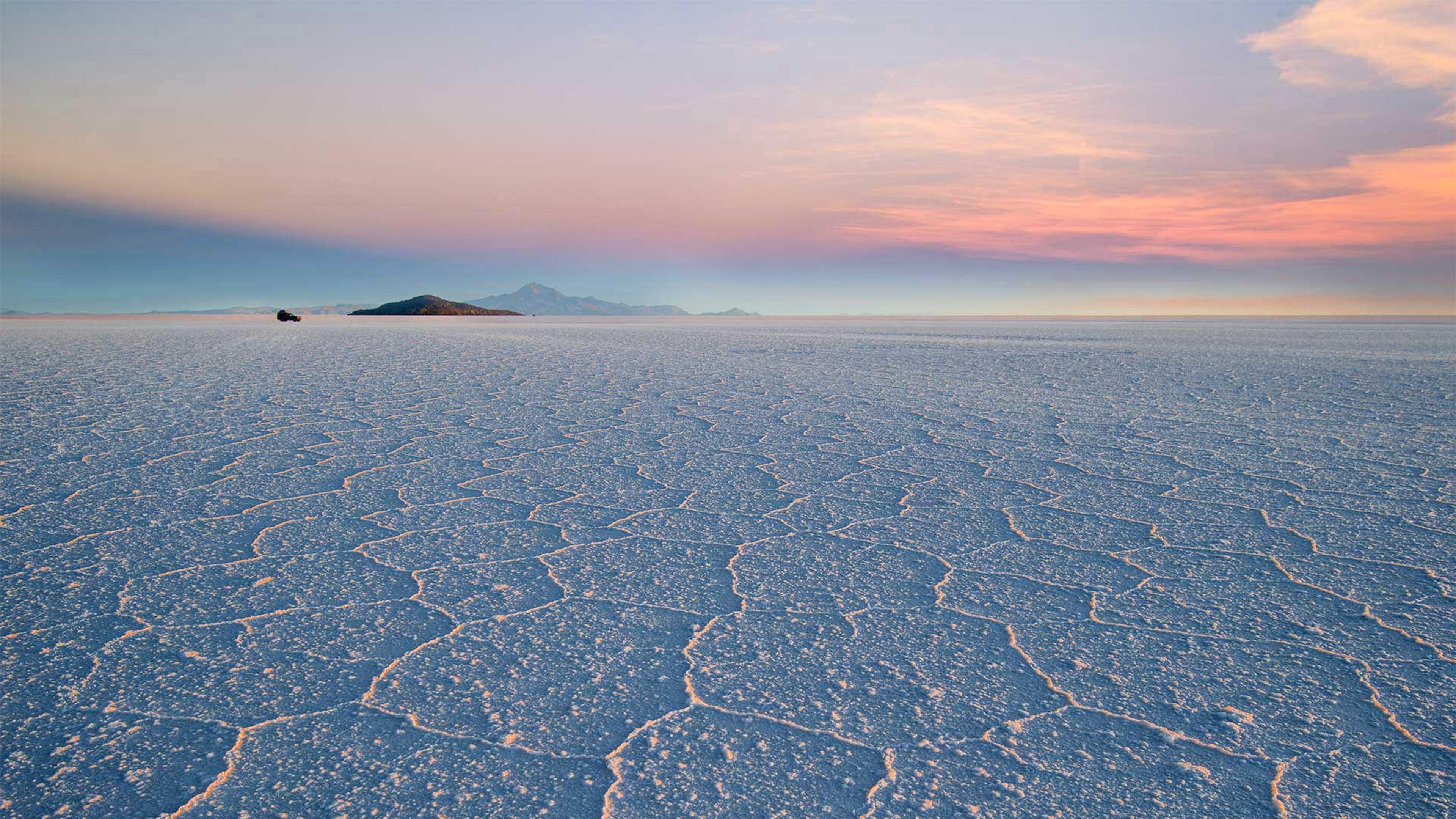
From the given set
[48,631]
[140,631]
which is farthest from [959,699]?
[48,631]

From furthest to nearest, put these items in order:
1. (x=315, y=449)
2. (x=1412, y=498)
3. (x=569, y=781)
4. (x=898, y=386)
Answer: (x=898, y=386) → (x=315, y=449) → (x=1412, y=498) → (x=569, y=781)

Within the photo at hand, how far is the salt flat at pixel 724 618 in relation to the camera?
1271mm

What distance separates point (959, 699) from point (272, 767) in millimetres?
1177

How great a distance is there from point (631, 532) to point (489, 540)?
1.41ft

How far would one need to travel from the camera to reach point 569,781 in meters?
1.25

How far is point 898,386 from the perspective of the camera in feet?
21.3

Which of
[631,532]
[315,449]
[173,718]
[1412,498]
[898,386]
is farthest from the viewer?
[898,386]

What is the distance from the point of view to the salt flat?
1.27 meters

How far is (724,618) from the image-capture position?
1.89 metres

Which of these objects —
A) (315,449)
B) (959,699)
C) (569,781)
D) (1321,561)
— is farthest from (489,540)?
(1321,561)

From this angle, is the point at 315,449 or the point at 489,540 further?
the point at 315,449

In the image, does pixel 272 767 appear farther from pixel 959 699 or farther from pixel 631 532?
pixel 631 532

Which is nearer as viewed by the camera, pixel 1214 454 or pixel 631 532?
pixel 631 532

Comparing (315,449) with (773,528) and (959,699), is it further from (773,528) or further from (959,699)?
(959,699)
